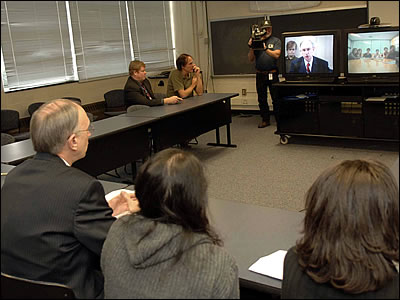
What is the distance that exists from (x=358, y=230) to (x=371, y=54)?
3.66m

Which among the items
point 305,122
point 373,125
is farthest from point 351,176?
point 305,122

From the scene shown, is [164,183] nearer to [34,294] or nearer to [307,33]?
[34,294]

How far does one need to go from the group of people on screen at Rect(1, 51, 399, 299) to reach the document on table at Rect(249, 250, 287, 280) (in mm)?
233

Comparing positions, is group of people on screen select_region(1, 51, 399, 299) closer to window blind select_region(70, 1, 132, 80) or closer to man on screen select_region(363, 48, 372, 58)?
window blind select_region(70, 1, 132, 80)

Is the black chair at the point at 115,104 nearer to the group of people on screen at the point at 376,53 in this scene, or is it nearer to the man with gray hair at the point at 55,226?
the group of people on screen at the point at 376,53

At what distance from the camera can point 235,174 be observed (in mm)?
3883

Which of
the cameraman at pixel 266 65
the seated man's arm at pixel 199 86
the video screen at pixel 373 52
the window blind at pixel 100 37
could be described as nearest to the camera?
the window blind at pixel 100 37

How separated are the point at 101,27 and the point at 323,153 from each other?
3.70 m

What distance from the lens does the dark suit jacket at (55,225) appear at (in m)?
1.16

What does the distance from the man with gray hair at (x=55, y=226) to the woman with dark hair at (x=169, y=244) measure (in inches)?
6.3

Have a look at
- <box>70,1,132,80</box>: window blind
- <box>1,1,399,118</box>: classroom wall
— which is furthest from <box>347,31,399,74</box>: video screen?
<box>70,1,132,80</box>: window blind

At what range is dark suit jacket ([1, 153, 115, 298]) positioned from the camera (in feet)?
3.82

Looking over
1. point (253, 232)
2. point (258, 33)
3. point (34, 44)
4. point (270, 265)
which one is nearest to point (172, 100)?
point (258, 33)

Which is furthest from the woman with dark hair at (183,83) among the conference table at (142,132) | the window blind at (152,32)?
the window blind at (152,32)
